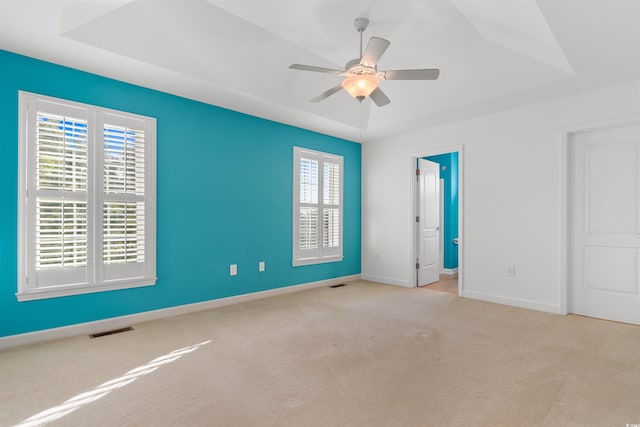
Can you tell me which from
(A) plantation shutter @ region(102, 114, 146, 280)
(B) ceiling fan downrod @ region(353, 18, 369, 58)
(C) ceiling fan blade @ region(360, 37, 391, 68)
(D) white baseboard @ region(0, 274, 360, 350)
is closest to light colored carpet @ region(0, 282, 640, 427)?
(D) white baseboard @ region(0, 274, 360, 350)

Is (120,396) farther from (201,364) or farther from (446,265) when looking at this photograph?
(446,265)

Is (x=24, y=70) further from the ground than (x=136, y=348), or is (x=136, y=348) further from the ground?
(x=24, y=70)

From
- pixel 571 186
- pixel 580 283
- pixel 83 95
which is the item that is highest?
pixel 83 95

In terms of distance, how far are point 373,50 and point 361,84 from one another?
13.3 inches

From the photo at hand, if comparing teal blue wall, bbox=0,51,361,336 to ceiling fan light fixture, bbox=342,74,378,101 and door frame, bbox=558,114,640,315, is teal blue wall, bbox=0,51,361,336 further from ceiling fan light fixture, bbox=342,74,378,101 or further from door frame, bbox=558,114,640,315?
door frame, bbox=558,114,640,315

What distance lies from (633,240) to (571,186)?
2.57ft

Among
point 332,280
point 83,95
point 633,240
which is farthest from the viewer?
point 332,280

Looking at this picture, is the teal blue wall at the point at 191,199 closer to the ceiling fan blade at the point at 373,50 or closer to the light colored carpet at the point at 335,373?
the light colored carpet at the point at 335,373

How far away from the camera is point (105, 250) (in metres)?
3.27

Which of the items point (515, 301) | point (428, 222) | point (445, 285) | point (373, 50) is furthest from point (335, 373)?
point (428, 222)

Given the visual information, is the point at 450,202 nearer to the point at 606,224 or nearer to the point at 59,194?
the point at 606,224

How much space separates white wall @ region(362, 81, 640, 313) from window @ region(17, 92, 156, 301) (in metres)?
3.82

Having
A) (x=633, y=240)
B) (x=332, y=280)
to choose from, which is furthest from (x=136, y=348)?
(x=633, y=240)

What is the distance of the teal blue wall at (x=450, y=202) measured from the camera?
674cm
